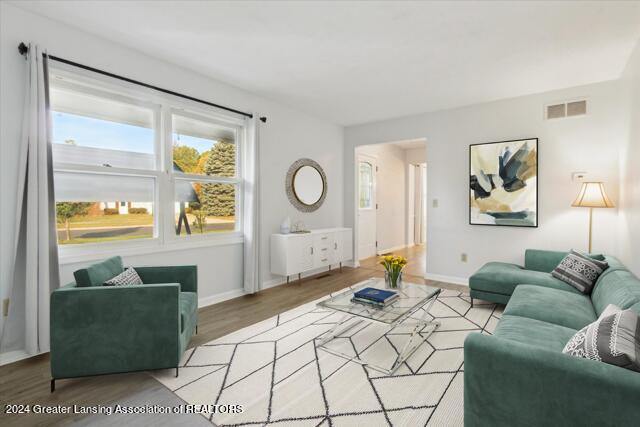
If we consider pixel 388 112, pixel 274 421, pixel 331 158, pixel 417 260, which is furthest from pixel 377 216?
pixel 274 421

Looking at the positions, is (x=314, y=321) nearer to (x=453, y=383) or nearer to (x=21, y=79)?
(x=453, y=383)

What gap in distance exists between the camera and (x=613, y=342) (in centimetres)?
137

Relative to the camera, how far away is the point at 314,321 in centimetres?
326

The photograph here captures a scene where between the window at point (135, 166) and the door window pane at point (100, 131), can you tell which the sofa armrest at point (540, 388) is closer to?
the window at point (135, 166)

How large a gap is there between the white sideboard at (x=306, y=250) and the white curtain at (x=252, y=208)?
0.37 metres

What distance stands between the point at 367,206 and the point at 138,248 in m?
4.90

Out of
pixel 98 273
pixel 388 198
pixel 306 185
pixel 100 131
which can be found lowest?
pixel 98 273

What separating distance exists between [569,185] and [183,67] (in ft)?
15.9

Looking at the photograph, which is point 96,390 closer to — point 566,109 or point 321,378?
point 321,378

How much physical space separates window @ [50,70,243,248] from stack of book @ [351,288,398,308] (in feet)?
7.08

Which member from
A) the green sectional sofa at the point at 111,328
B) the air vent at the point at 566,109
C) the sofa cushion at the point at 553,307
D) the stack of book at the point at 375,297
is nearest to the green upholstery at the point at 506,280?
the sofa cushion at the point at 553,307

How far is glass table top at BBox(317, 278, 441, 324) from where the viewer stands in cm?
239

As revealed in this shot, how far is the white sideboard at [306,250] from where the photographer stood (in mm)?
4527

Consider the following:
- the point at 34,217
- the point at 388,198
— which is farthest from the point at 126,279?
the point at 388,198
